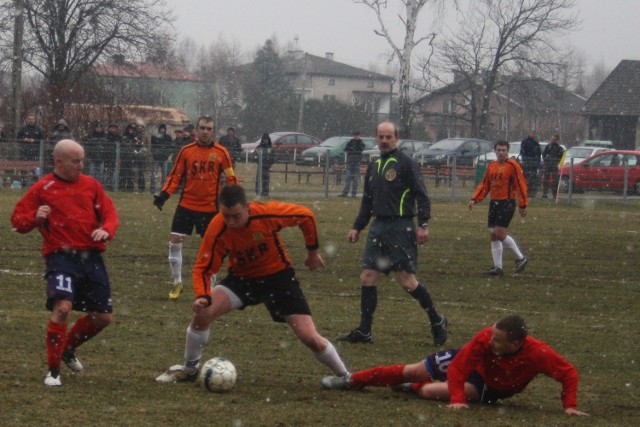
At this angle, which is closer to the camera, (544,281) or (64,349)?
(64,349)

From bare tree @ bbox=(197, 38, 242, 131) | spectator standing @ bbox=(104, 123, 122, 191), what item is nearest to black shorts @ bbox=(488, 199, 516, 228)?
spectator standing @ bbox=(104, 123, 122, 191)

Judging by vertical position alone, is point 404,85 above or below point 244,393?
above

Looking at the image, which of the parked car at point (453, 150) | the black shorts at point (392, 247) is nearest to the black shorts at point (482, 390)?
the black shorts at point (392, 247)

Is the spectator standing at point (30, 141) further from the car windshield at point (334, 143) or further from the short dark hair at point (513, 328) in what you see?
the short dark hair at point (513, 328)

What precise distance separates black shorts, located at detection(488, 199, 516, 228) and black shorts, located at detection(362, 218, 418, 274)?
5.83 m

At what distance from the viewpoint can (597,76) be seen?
14350cm

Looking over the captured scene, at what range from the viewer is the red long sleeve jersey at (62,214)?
7684 millimetres

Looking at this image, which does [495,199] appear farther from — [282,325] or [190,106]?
[190,106]

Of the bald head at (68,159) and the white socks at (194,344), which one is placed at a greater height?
the bald head at (68,159)

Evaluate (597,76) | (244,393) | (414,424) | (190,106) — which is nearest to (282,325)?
(244,393)

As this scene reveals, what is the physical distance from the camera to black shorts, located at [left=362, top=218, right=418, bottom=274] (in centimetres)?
995

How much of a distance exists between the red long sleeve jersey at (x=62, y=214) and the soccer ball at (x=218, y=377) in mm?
1169

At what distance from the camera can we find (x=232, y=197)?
729 centimetres

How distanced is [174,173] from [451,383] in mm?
5658
